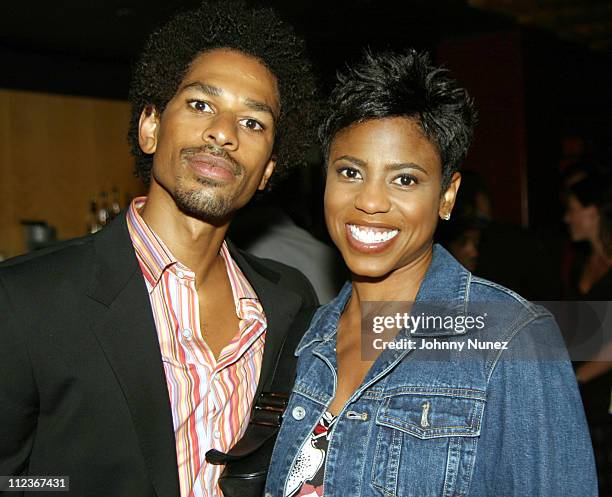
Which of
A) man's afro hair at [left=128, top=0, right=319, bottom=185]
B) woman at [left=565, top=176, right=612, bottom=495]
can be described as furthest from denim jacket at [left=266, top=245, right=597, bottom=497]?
woman at [left=565, top=176, right=612, bottom=495]

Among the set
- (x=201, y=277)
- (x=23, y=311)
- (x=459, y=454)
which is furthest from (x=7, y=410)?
(x=459, y=454)

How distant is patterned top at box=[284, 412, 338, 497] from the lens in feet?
5.69

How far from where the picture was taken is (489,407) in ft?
5.23

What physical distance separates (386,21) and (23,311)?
5992mm

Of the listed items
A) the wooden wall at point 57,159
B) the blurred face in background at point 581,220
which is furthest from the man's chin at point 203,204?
the wooden wall at point 57,159

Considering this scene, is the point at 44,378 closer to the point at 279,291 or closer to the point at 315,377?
the point at 315,377

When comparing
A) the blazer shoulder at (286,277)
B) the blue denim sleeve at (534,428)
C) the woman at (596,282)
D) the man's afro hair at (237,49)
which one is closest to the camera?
the blue denim sleeve at (534,428)

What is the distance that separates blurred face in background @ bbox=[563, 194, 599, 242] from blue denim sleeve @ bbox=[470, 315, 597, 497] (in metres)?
2.62

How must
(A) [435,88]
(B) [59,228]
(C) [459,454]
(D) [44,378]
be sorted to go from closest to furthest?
1. (C) [459,454]
2. (D) [44,378]
3. (A) [435,88]
4. (B) [59,228]

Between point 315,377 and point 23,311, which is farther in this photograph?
point 315,377

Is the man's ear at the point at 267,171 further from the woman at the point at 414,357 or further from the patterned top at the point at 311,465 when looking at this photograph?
the patterned top at the point at 311,465

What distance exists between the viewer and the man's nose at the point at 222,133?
6.72 ft

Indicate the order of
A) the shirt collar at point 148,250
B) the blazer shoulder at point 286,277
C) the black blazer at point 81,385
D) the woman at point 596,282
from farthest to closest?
the woman at point 596,282, the blazer shoulder at point 286,277, the shirt collar at point 148,250, the black blazer at point 81,385

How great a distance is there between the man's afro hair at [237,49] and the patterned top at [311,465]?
41.2 inches
